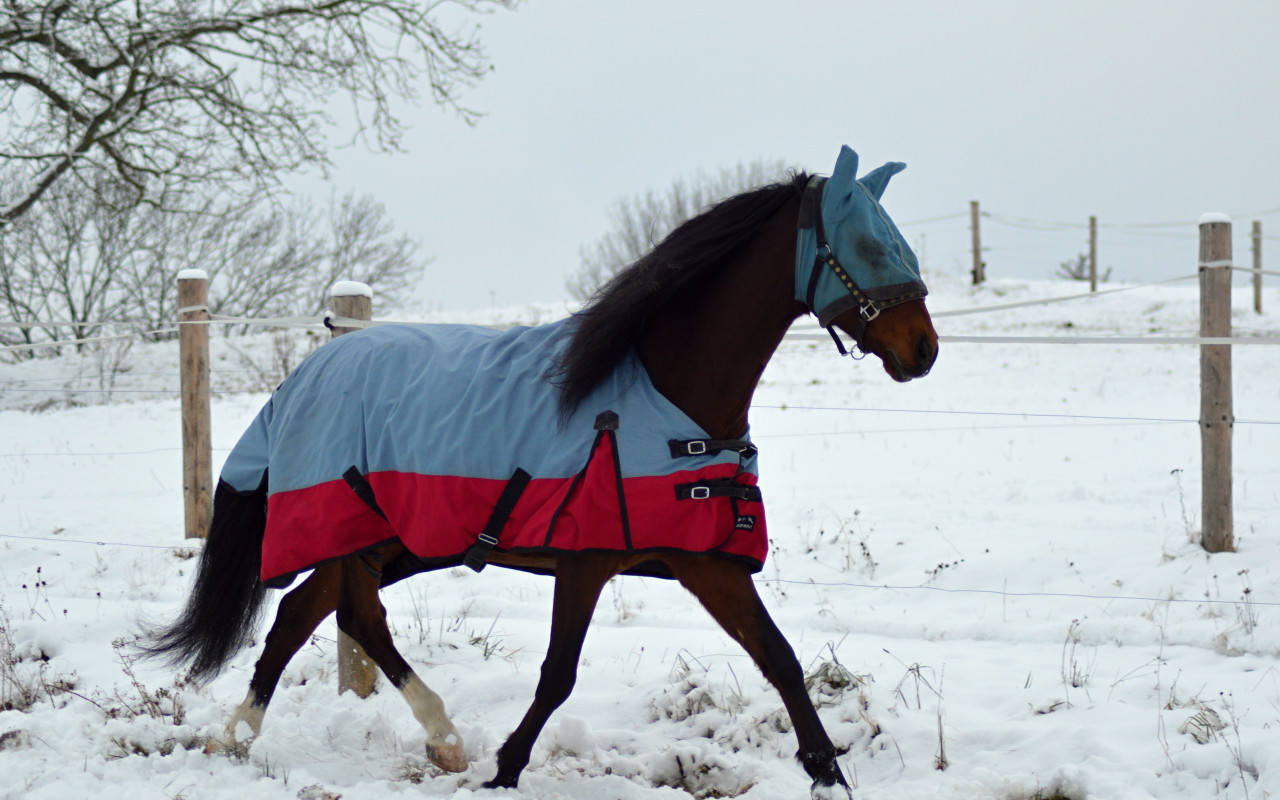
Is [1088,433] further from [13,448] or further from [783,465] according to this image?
[13,448]

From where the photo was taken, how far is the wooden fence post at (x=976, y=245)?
921 inches

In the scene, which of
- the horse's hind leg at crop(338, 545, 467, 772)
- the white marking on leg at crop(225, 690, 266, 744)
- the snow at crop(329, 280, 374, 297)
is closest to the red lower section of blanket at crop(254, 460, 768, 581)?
the horse's hind leg at crop(338, 545, 467, 772)

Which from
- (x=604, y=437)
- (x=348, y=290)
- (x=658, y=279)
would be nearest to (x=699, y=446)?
(x=604, y=437)

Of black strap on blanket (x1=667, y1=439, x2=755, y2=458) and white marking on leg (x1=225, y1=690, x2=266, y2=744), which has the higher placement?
black strap on blanket (x1=667, y1=439, x2=755, y2=458)

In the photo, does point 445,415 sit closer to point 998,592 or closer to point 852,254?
point 852,254

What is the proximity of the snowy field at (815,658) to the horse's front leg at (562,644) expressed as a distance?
13 centimetres

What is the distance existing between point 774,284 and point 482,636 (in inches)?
87.4

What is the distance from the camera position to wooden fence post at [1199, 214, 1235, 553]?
4730mm

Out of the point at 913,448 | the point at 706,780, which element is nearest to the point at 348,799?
the point at 706,780

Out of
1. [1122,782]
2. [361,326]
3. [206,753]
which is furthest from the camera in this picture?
[361,326]

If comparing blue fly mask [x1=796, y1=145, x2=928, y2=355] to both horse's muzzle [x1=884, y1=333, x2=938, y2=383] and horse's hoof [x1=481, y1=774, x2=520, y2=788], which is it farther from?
horse's hoof [x1=481, y1=774, x2=520, y2=788]

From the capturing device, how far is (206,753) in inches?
113

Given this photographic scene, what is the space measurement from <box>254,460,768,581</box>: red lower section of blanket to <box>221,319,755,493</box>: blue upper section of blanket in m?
0.04

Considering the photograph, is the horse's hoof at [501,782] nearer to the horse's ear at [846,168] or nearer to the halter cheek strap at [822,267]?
the halter cheek strap at [822,267]
